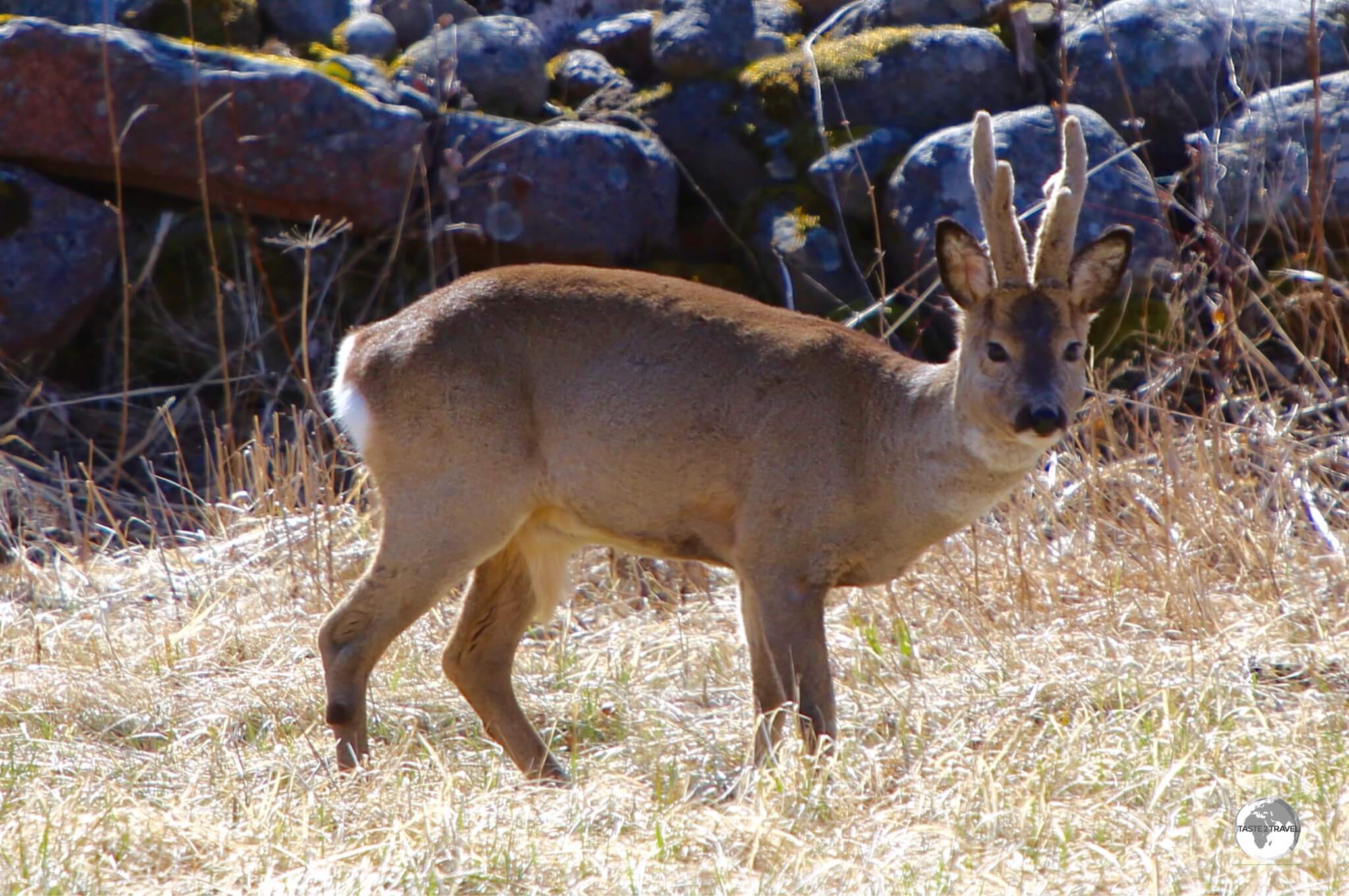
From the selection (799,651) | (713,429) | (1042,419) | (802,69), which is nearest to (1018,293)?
(1042,419)

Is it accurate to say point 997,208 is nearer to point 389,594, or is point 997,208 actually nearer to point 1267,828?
point 1267,828

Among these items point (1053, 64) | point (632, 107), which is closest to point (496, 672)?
point (632, 107)

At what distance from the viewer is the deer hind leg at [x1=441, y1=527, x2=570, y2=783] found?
5281 mm

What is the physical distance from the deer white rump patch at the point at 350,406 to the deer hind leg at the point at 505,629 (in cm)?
60

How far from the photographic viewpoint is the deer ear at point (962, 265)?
488 centimetres

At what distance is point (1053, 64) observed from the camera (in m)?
9.45

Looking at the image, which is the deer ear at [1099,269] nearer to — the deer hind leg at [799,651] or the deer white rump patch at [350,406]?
the deer hind leg at [799,651]

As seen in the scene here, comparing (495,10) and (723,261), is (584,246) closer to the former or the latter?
(723,261)

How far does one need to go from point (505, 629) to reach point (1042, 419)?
6.21 ft

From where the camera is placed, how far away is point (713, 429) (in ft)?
16.5

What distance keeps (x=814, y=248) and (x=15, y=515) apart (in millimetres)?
4168

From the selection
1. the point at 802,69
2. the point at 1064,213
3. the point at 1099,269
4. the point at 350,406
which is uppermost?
the point at 1064,213

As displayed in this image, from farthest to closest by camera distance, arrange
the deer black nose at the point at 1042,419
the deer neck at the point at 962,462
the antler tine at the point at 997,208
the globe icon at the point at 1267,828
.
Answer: the deer neck at the point at 962,462 < the antler tine at the point at 997,208 < the deer black nose at the point at 1042,419 < the globe icon at the point at 1267,828

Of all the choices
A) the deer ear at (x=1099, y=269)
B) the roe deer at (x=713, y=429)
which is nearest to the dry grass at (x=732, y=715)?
the roe deer at (x=713, y=429)
